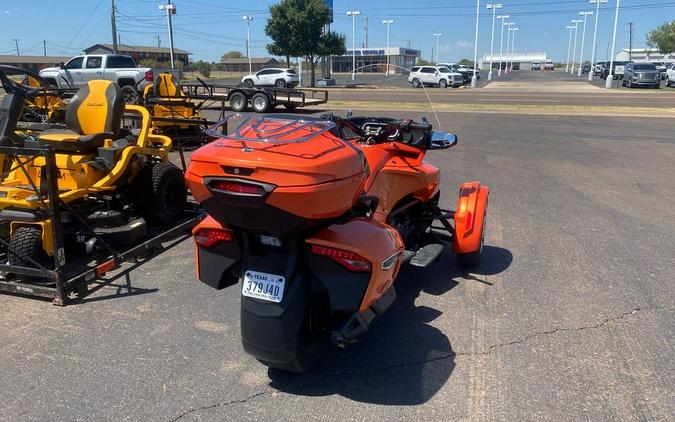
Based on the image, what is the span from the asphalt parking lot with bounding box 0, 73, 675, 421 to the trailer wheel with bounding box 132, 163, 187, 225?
612 mm

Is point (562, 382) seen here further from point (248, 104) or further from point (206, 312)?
point (248, 104)

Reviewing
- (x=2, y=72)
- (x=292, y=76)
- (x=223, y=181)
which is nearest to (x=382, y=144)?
(x=223, y=181)

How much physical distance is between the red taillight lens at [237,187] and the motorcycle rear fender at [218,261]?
19.8 inches

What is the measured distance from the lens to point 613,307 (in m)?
4.04

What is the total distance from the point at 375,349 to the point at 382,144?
1.68 metres

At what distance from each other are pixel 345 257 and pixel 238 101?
1919 centimetres

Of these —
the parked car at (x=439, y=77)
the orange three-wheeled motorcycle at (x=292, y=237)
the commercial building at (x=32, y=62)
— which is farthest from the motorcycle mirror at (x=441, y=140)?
the commercial building at (x=32, y=62)

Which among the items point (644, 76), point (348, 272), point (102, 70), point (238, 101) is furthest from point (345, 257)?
point (644, 76)

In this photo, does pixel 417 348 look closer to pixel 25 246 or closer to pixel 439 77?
pixel 25 246

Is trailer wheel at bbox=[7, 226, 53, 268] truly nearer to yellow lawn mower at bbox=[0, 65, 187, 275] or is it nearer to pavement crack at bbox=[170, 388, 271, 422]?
yellow lawn mower at bbox=[0, 65, 187, 275]

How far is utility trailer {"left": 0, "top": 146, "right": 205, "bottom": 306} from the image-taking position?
13.3ft

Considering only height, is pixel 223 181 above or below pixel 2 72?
below

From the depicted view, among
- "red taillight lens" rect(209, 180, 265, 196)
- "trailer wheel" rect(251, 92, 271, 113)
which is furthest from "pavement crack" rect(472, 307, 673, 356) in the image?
"trailer wheel" rect(251, 92, 271, 113)

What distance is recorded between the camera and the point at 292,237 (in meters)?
2.74
